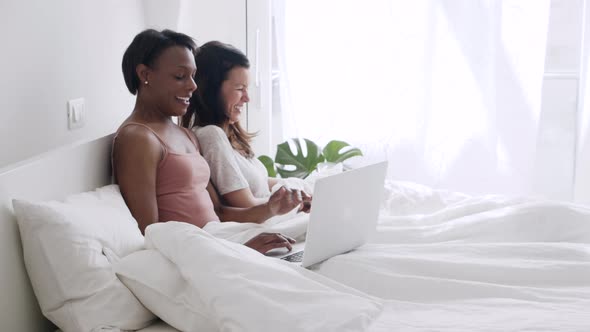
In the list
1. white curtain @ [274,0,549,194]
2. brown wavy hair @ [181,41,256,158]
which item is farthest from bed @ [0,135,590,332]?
white curtain @ [274,0,549,194]

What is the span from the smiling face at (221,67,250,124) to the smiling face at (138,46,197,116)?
34cm

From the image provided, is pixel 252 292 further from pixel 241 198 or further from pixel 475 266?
pixel 241 198

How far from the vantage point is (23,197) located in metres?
1.53

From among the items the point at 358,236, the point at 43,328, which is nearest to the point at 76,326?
the point at 43,328

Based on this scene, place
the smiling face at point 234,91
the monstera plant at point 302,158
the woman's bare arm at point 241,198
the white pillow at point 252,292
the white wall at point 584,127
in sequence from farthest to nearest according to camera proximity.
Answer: the white wall at point 584,127, the monstera plant at point 302,158, the smiling face at point 234,91, the woman's bare arm at point 241,198, the white pillow at point 252,292

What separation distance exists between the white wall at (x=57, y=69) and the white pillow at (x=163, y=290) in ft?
1.84

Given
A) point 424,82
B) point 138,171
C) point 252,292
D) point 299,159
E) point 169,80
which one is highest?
point 169,80

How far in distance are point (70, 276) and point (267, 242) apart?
1.64ft

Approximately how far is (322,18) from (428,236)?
6.62ft

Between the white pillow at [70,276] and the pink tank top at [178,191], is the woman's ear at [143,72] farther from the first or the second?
the white pillow at [70,276]

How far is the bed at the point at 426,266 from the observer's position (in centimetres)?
143

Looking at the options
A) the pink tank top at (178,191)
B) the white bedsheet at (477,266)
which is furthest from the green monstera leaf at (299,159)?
the pink tank top at (178,191)

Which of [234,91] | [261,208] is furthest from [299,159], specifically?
[261,208]

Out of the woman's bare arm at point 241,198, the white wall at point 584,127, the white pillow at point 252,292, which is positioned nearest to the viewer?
the white pillow at point 252,292
